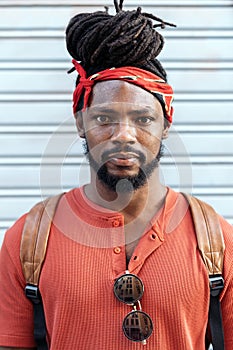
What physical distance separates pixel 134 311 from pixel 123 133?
22.4 inches

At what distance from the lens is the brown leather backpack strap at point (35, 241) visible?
2283mm

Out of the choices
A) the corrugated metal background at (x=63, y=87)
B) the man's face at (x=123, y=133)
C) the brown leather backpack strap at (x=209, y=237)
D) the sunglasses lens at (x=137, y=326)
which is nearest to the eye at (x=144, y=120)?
the man's face at (x=123, y=133)

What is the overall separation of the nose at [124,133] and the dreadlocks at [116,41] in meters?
0.23

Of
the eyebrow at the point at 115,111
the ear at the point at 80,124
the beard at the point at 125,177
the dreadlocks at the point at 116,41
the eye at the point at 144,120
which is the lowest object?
the beard at the point at 125,177

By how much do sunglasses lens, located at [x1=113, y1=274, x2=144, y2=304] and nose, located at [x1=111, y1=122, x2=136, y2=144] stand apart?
1.43 ft

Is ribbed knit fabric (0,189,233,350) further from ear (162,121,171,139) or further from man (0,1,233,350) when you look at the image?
ear (162,121,171,139)

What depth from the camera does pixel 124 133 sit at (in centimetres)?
218

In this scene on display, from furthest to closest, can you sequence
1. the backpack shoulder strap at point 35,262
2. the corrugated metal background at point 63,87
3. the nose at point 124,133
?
the corrugated metal background at point 63,87
the backpack shoulder strap at point 35,262
the nose at point 124,133

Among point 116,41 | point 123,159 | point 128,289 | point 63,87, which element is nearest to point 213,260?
point 128,289

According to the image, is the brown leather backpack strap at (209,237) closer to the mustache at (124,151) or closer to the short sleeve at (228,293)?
the short sleeve at (228,293)

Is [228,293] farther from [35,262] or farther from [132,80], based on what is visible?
[132,80]

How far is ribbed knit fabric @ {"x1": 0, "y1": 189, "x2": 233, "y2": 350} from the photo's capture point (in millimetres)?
2215

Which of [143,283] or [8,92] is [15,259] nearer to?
[143,283]

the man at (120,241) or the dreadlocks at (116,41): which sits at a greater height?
the dreadlocks at (116,41)
